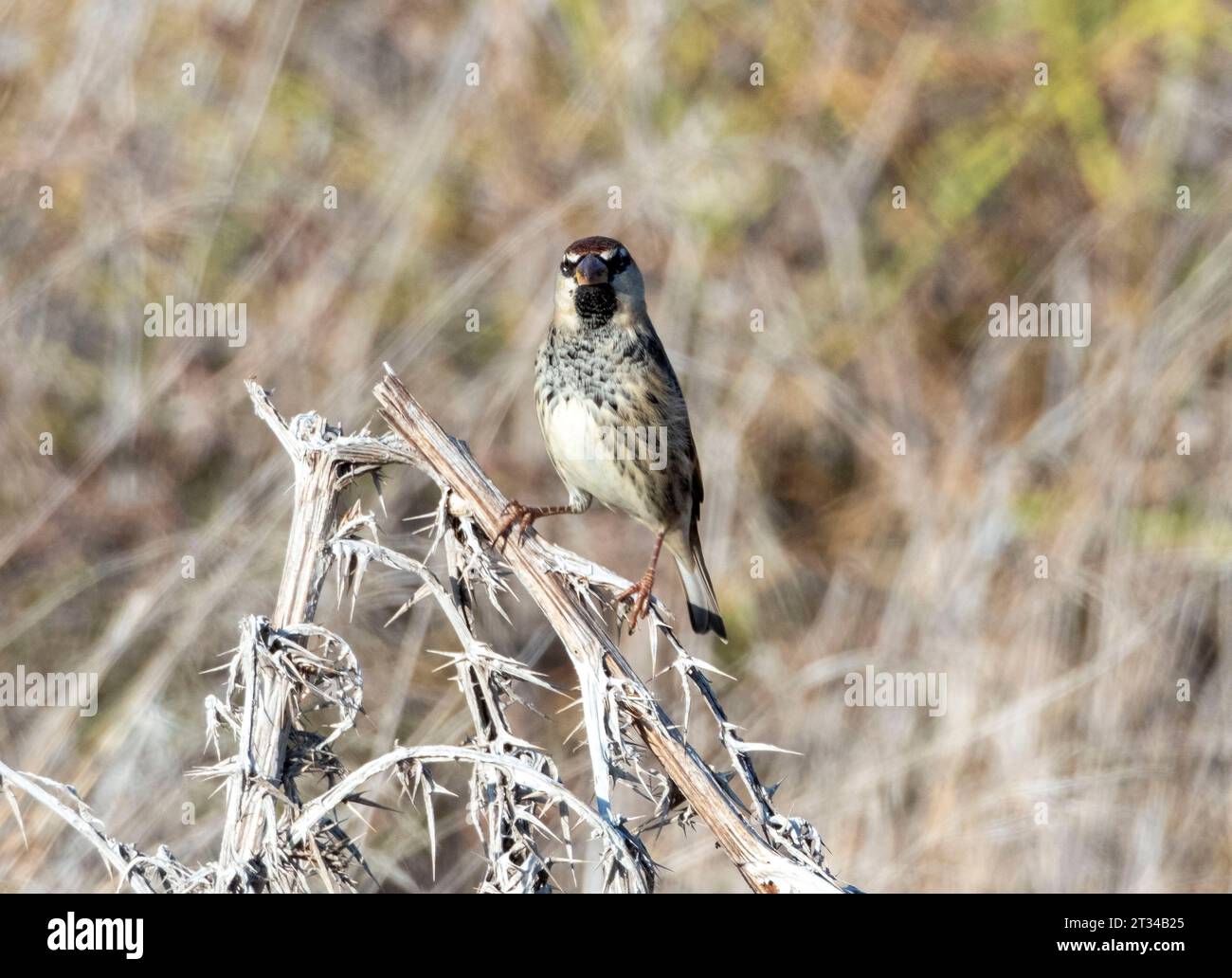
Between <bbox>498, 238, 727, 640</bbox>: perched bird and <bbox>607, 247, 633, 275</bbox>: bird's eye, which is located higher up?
<bbox>607, 247, 633, 275</bbox>: bird's eye

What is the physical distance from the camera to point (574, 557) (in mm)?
2822

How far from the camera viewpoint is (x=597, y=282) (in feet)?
13.8

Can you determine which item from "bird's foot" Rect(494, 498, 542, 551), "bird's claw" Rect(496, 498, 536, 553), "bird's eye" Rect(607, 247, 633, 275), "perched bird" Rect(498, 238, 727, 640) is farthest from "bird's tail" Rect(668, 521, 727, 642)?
"bird's claw" Rect(496, 498, 536, 553)

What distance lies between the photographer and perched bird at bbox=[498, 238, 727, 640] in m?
4.34

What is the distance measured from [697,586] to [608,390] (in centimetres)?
81

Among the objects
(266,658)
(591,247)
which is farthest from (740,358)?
(266,658)

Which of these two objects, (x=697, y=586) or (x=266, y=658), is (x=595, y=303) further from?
(x=266, y=658)

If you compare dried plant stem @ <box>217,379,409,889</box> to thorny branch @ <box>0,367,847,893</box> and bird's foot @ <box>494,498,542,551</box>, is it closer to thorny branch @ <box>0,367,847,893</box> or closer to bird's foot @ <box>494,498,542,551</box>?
thorny branch @ <box>0,367,847,893</box>

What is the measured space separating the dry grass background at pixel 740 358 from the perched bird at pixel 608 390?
1041 millimetres

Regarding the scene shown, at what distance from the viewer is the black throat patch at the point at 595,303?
171 inches

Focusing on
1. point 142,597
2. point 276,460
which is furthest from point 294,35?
point 142,597

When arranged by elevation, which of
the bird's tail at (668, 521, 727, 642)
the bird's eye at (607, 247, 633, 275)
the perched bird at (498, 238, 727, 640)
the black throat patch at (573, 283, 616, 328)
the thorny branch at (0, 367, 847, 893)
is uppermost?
the bird's eye at (607, 247, 633, 275)

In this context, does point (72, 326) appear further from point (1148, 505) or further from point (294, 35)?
point (1148, 505)

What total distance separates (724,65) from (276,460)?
2.52 m
